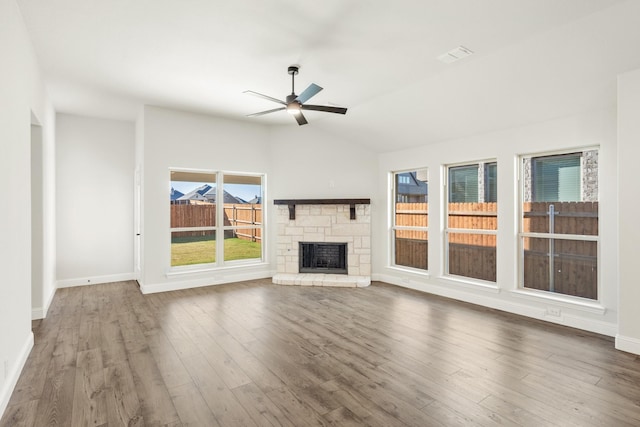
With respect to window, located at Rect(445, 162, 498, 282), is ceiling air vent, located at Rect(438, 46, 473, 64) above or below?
above

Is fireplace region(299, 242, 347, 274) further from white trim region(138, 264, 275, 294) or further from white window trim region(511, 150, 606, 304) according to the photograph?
white window trim region(511, 150, 606, 304)

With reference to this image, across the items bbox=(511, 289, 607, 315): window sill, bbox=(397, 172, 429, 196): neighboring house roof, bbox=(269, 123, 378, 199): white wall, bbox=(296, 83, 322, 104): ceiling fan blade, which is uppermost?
bbox=(296, 83, 322, 104): ceiling fan blade

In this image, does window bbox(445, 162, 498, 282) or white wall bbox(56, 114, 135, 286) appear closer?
window bbox(445, 162, 498, 282)

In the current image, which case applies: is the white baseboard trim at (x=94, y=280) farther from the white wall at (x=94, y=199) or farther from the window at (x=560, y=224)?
the window at (x=560, y=224)

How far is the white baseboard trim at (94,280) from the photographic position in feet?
19.4

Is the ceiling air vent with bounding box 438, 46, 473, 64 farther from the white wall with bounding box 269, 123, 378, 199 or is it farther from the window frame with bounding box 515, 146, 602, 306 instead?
the white wall with bounding box 269, 123, 378, 199

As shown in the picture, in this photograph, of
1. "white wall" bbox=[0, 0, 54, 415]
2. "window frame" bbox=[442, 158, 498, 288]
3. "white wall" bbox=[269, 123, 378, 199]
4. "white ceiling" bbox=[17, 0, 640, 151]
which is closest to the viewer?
"white wall" bbox=[0, 0, 54, 415]

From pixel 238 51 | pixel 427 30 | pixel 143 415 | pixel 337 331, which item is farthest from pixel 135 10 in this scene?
pixel 337 331

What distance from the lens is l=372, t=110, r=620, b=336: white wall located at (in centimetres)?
361

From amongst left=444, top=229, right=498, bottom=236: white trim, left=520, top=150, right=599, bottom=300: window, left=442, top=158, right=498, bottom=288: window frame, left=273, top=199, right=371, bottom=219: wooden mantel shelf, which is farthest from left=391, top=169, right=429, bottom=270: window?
left=520, top=150, right=599, bottom=300: window

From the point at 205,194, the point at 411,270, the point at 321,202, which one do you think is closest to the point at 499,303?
the point at 411,270

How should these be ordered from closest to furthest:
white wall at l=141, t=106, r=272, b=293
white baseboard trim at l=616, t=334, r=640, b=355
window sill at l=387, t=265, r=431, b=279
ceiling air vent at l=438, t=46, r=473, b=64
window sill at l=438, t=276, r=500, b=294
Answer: white baseboard trim at l=616, t=334, r=640, b=355 → ceiling air vent at l=438, t=46, r=473, b=64 → window sill at l=438, t=276, r=500, b=294 → white wall at l=141, t=106, r=272, b=293 → window sill at l=387, t=265, r=431, b=279

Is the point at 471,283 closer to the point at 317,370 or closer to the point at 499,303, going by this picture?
the point at 499,303

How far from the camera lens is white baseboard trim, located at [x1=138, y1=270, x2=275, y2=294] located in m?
5.49
